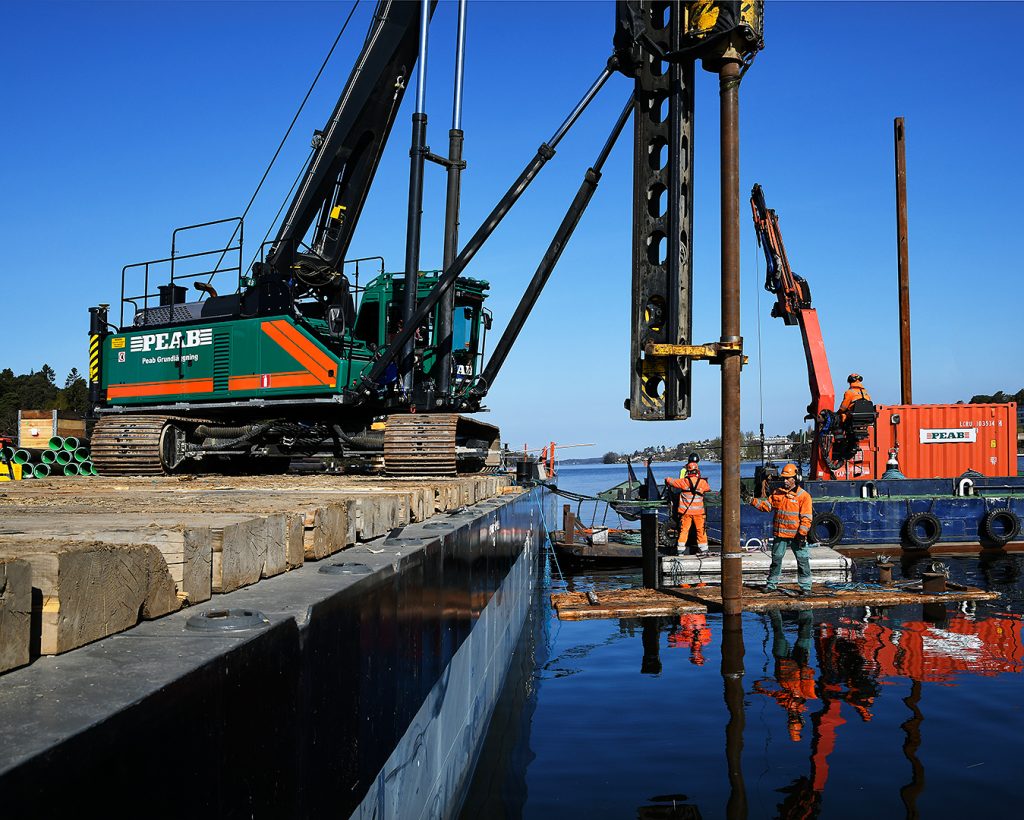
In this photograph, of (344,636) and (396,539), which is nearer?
(344,636)

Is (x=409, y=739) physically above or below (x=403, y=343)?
below

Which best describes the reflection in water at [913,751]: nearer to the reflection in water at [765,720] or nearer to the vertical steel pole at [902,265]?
the reflection in water at [765,720]

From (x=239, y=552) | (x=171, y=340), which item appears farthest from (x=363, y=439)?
(x=239, y=552)

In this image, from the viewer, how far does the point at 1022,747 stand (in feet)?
25.0

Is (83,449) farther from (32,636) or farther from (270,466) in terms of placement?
(32,636)

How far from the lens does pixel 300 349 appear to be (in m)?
13.7

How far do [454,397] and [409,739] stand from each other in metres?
10.6

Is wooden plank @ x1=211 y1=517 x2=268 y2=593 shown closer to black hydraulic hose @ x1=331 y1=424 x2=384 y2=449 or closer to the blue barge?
black hydraulic hose @ x1=331 y1=424 x2=384 y2=449

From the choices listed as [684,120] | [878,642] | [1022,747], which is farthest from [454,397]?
[1022,747]

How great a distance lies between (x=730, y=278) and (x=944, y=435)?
62.0ft

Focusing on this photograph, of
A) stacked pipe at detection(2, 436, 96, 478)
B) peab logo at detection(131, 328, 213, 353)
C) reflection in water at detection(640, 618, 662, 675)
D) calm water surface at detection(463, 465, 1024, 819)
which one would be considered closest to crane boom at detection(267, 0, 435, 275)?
peab logo at detection(131, 328, 213, 353)

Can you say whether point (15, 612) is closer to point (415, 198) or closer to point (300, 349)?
point (300, 349)

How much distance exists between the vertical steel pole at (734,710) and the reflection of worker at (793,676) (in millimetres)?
319

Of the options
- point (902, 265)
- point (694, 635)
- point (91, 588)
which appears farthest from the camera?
point (902, 265)
